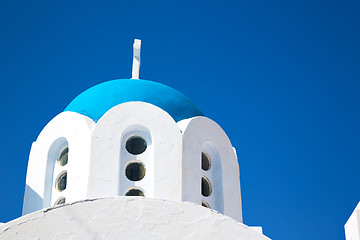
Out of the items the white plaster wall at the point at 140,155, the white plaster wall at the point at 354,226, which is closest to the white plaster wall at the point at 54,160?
the white plaster wall at the point at 140,155

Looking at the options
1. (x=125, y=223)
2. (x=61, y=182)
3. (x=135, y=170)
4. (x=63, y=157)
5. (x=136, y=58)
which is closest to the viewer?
(x=125, y=223)

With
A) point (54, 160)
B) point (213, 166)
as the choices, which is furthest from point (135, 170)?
point (54, 160)

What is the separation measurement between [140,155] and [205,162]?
1.57m

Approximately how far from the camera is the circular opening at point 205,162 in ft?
40.5

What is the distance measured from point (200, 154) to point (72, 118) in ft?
8.72

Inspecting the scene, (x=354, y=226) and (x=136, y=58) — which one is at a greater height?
(x=136, y=58)

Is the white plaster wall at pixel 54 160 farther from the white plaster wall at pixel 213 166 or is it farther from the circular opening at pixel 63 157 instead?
the white plaster wall at pixel 213 166

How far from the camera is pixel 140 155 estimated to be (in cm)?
1152

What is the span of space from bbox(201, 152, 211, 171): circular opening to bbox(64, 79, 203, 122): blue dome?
86 centimetres

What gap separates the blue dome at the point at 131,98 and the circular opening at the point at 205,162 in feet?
2.82

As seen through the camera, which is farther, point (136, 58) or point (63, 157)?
point (136, 58)

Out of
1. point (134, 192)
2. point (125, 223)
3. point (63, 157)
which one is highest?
point (63, 157)

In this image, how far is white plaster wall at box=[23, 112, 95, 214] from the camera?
37.1 feet

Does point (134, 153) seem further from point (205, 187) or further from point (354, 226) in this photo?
point (354, 226)
